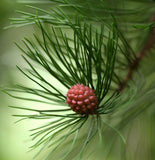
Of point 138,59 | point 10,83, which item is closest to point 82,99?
point 138,59

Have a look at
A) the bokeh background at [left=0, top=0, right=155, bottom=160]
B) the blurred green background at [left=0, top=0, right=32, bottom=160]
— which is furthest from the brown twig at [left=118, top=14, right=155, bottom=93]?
the blurred green background at [left=0, top=0, right=32, bottom=160]

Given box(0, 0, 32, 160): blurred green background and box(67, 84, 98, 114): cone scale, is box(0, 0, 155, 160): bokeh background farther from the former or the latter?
box(67, 84, 98, 114): cone scale

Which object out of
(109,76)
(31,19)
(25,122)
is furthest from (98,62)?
(25,122)

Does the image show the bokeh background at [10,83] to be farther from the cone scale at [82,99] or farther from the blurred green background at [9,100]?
the cone scale at [82,99]

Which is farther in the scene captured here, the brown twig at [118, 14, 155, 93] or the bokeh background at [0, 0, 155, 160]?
the bokeh background at [0, 0, 155, 160]

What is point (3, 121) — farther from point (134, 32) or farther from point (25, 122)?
→ point (134, 32)

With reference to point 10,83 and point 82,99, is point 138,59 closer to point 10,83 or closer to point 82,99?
point 82,99

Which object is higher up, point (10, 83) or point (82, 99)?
point (10, 83)

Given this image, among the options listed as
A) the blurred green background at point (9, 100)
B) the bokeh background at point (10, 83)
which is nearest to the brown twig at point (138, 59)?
the bokeh background at point (10, 83)
